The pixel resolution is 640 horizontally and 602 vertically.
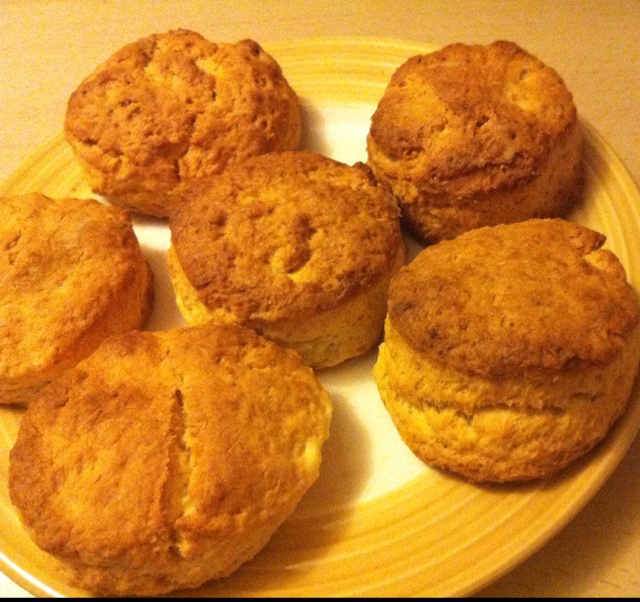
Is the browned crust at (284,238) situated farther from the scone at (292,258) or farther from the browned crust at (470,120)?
the browned crust at (470,120)

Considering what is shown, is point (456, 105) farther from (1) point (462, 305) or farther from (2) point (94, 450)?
(2) point (94, 450)

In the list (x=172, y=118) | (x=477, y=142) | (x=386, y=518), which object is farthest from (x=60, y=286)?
(x=477, y=142)

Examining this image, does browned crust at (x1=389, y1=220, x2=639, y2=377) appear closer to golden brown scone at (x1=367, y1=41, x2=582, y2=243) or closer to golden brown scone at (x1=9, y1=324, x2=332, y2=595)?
golden brown scone at (x1=367, y1=41, x2=582, y2=243)

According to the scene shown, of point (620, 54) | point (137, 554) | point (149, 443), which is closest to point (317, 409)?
point (149, 443)

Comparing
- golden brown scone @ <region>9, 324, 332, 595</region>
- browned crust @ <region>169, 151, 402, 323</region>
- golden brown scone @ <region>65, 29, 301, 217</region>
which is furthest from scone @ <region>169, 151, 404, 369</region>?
golden brown scone @ <region>65, 29, 301, 217</region>

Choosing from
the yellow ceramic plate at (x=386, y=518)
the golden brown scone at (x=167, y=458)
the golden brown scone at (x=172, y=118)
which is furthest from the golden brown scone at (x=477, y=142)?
the golden brown scone at (x=167, y=458)
